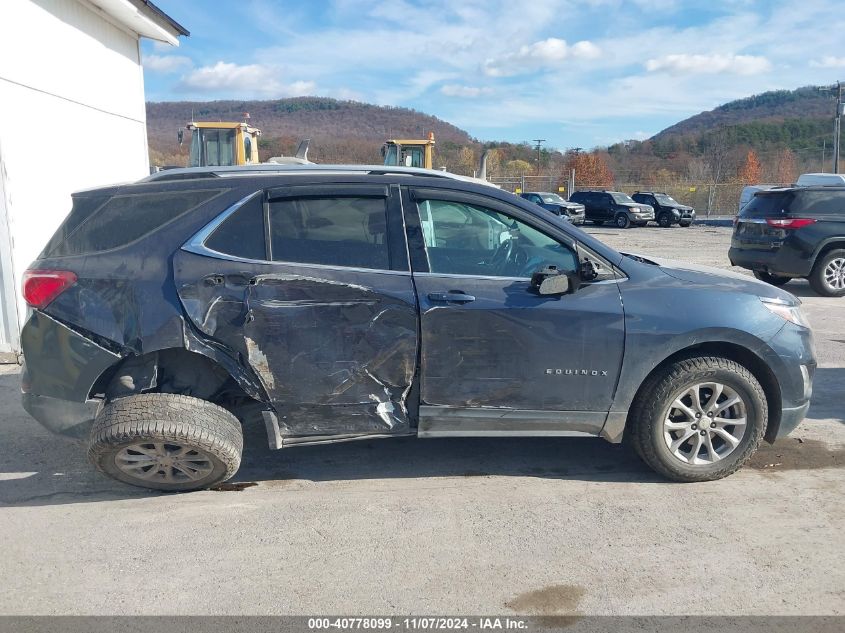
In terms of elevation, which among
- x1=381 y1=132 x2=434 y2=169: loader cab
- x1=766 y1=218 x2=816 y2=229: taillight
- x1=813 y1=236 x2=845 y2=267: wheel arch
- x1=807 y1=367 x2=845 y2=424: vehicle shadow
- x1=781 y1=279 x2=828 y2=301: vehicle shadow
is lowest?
x1=807 y1=367 x2=845 y2=424: vehicle shadow

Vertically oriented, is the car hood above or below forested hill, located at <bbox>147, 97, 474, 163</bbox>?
below

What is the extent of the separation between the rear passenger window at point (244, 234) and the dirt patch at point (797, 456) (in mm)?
3436

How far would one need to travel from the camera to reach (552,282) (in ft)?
12.9

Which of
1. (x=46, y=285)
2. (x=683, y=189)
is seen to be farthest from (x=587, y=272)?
(x=683, y=189)

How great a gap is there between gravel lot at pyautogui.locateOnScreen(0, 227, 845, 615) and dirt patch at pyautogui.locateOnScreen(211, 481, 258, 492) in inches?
0.7

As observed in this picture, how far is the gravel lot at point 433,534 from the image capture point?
10.2 ft

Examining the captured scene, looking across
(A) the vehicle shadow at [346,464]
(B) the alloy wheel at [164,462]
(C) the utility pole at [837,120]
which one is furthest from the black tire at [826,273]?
(C) the utility pole at [837,120]

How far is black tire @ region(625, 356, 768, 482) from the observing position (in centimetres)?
405

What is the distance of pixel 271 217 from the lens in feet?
13.2

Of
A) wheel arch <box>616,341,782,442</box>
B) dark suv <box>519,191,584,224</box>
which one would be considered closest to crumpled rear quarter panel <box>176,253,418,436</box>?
wheel arch <box>616,341,782,442</box>

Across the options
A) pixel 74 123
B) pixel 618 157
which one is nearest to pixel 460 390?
pixel 74 123

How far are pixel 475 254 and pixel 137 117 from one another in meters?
9.02

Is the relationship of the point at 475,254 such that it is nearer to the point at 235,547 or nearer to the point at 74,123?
the point at 235,547

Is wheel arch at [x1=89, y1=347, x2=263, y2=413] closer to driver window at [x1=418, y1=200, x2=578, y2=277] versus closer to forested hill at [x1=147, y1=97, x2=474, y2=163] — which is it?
driver window at [x1=418, y1=200, x2=578, y2=277]
